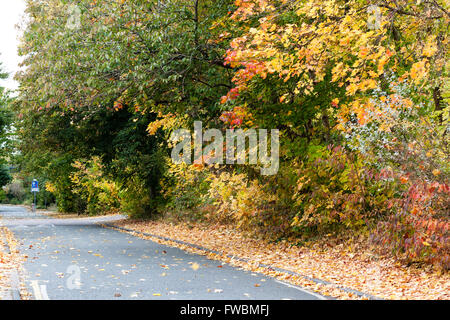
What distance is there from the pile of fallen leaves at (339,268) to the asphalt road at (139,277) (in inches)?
19.5

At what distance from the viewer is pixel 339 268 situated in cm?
1070

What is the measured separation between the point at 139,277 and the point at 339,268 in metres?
4.26

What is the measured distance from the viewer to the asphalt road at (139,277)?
799 centimetres

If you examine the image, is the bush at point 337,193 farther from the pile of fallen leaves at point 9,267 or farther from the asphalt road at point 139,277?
the pile of fallen leaves at point 9,267

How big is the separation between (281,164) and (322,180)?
4.81ft

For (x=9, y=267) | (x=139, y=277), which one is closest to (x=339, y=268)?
(x=139, y=277)

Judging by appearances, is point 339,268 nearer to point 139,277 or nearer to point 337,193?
point 337,193

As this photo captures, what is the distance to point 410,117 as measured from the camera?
38.9ft

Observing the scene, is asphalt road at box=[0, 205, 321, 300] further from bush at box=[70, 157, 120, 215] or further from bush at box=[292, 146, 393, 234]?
bush at box=[70, 157, 120, 215]

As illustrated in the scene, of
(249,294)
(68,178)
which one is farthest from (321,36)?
(68,178)

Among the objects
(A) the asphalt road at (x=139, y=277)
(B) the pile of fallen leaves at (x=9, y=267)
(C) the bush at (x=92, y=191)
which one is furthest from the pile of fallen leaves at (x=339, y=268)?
(C) the bush at (x=92, y=191)

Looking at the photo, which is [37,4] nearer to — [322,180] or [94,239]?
[94,239]

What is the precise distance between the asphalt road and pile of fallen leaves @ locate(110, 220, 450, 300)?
0.50 m

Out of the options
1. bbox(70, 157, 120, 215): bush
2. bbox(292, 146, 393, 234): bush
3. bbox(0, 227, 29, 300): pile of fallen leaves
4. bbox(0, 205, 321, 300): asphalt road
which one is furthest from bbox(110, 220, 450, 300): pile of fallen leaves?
bbox(70, 157, 120, 215): bush
